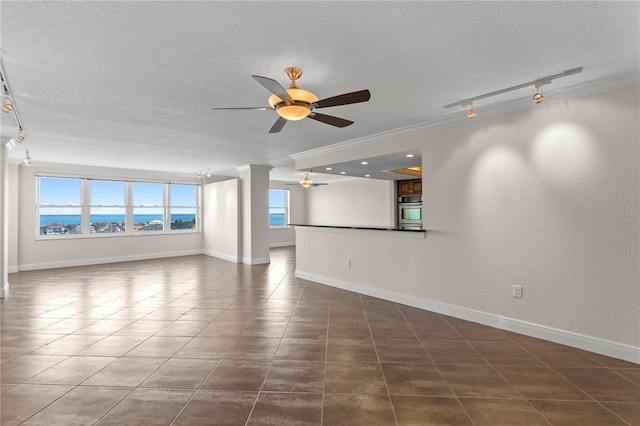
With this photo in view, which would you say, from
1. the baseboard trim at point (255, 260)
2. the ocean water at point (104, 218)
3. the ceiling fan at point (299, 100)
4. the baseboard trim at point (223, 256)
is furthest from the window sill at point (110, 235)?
the ceiling fan at point (299, 100)

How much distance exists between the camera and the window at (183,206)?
9484 millimetres

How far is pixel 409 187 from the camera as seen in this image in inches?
331

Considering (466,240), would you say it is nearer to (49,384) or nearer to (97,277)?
(49,384)

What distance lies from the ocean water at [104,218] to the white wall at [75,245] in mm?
304

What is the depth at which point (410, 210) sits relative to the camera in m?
8.42

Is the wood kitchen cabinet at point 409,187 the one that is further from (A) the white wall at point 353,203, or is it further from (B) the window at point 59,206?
(B) the window at point 59,206

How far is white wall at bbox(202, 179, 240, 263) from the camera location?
842cm

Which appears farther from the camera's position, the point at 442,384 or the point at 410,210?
the point at 410,210

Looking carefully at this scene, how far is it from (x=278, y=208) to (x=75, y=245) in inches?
243

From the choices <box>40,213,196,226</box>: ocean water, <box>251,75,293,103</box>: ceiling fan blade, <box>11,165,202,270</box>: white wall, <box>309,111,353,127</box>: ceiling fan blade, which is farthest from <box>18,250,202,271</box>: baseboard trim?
<box>251,75,293,103</box>: ceiling fan blade

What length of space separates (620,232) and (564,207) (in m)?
0.47

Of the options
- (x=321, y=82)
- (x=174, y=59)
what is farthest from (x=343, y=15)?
(x=174, y=59)

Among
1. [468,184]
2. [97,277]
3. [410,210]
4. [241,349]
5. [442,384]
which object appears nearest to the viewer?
[442,384]

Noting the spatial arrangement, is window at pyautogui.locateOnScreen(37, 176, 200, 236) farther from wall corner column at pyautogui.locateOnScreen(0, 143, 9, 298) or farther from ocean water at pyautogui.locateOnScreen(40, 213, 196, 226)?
wall corner column at pyautogui.locateOnScreen(0, 143, 9, 298)
